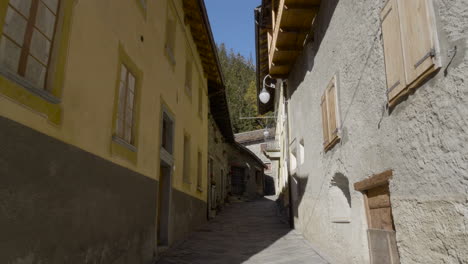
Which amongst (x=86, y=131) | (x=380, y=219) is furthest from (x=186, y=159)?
(x=380, y=219)

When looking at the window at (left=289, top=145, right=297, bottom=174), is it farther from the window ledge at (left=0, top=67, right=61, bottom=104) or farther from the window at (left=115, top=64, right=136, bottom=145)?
the window ledge at (left=0, top=67, right=61, bottom=104)

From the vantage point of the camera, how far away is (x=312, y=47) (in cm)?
878

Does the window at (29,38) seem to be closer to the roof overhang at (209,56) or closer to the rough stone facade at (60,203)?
the rough stone facade at (60,203)

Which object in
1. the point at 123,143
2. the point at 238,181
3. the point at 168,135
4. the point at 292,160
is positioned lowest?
the point at 123,143

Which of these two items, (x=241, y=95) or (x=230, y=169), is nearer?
(x=230, y=169)

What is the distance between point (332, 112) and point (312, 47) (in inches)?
104

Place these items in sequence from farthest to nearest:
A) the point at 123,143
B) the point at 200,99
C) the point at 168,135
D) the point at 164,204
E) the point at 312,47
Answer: the point at 200,99 < the point at 168,135 < the point at 312,47 < the point at 164,204 < the point at 123,143

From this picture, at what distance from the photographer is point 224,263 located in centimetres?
721

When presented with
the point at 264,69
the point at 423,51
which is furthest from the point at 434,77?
the point at 264,69

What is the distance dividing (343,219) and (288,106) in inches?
261

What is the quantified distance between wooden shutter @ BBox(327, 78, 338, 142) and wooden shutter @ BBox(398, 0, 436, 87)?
2769mm

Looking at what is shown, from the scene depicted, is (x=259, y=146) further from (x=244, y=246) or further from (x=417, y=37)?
(x=417, y=37)

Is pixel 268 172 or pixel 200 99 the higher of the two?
pixel 268 172

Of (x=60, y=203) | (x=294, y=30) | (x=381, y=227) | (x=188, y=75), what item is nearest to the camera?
(x=60, y=203)
